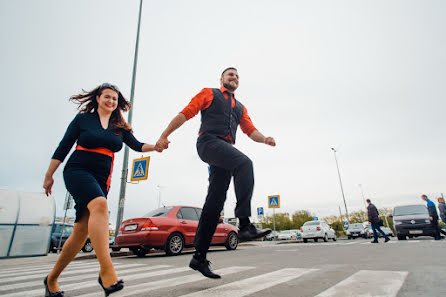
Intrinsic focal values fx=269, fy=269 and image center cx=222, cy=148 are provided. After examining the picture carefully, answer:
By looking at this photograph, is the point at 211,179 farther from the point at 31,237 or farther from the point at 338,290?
the point at 31,237

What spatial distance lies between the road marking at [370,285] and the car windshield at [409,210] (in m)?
12.8

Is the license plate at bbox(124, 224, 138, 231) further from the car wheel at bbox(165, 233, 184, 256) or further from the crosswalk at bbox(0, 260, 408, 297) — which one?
the crosswalk at bbox(0, 260, 408, 297)

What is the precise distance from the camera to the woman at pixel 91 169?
1951 millimetres

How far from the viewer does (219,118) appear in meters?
2.72

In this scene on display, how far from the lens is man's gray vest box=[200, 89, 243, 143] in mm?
2680

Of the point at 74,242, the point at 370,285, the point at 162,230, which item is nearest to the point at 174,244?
the point at 162,230

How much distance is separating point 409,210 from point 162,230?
501 inches

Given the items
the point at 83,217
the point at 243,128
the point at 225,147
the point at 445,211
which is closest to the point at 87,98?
the point at 83,217

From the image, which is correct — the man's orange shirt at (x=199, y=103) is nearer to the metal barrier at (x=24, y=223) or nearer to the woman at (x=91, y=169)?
the woman at (x=91, y=169)

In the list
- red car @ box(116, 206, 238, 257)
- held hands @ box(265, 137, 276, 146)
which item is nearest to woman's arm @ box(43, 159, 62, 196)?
held hands @ box(265, 137, 276, 146)

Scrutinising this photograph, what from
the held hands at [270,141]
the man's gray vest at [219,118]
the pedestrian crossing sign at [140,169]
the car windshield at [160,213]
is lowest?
the car windshield at [160,213]

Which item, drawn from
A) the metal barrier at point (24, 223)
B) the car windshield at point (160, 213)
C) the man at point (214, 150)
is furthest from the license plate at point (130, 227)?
the man at point (214, 150)

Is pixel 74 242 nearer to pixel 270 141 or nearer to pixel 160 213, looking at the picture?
pixel 270 141

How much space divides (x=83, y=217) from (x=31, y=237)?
1104 cm
